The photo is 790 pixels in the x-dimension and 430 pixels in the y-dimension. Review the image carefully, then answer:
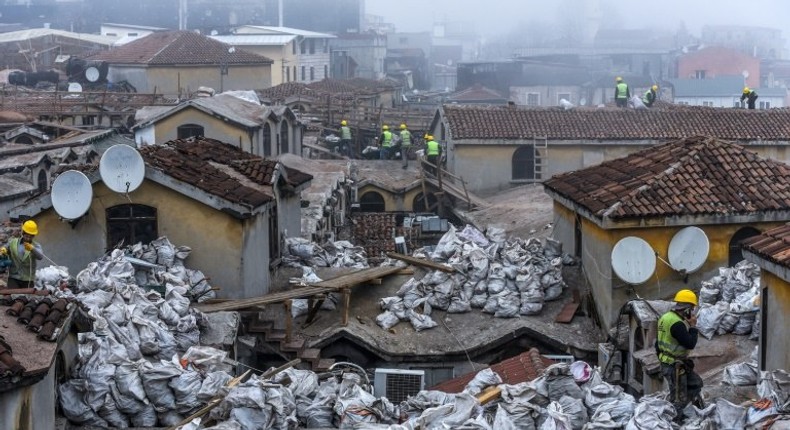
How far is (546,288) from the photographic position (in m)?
23.5

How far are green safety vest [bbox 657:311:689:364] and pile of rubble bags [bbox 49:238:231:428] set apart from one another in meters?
5.22

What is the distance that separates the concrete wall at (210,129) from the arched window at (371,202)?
23.1 ft

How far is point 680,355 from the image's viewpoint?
14.6 metres

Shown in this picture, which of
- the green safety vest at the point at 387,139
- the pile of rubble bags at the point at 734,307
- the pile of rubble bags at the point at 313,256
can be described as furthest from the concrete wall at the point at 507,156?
the pile of rubble bags at the point at 734,307

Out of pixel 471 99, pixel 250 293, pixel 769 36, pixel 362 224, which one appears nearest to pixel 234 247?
pixel 250 293

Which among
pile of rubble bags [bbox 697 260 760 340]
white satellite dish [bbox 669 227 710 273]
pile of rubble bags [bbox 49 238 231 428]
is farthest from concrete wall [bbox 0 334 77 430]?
white satellite dish [bbox 669 227 710 273]

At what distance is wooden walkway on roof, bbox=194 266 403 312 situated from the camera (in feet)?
67.2

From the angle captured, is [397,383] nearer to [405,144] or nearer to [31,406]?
[31,406]

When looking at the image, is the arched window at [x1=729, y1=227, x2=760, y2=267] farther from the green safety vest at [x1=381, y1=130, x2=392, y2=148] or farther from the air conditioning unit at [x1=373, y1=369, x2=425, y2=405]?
the green safety vest at [x1=381, y1=130, x2=392, y2=148]

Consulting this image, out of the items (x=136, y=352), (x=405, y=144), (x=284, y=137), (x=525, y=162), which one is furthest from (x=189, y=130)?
(x=136, y=352)

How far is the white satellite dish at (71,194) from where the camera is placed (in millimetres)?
21000

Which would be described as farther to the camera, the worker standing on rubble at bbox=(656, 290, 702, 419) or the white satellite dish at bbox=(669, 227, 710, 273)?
the white satellite dish at bbox=(669, 227, 710, 273)

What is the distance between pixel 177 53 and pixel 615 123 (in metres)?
26.5

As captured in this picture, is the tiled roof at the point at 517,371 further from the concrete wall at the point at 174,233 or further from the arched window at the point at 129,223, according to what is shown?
the arched window at the point at 129,223
